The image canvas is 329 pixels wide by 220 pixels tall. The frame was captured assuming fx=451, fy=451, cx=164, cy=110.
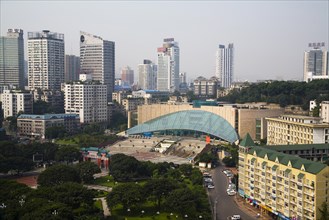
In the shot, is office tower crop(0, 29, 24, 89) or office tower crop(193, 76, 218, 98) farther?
office tower crop(193, 76, 218, 98)

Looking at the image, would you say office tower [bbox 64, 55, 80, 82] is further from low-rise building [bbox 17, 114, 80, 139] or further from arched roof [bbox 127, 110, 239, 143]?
arched roof [bbox 127, 110, 239, 143]

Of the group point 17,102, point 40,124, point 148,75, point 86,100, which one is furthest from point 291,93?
point 148,75

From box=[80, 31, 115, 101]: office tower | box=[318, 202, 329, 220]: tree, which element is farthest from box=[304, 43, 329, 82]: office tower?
box=[318, 202, 329, 220]: tree

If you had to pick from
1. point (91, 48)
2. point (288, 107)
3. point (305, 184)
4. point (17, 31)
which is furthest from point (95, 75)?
point (305, 184)

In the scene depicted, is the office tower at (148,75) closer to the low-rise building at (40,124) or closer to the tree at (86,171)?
the low-rise building at (40,124)

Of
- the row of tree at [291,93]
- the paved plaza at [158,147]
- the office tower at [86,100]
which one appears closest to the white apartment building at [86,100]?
the office tower at [86,100]

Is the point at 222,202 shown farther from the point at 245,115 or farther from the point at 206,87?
the point at 206,87

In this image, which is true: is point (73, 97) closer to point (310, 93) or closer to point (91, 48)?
point (91, 48)
